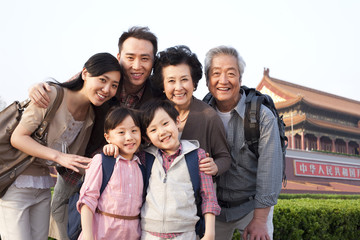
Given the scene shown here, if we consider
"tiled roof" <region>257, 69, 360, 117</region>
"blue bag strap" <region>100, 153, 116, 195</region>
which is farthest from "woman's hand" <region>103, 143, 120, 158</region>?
"tiled roof" <region>257, 69, 360, 117</region>

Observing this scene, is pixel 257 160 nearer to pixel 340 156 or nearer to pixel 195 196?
pixel 195 196

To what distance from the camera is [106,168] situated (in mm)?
1971

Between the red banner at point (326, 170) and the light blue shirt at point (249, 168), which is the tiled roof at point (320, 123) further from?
the light blue shirt at point (249, 168)

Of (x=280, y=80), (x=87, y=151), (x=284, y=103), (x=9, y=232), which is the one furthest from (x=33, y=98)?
(x=280, y=80)

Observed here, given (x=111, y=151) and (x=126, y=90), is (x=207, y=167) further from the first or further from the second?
(x=126, y=90)

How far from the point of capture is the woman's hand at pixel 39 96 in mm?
2164

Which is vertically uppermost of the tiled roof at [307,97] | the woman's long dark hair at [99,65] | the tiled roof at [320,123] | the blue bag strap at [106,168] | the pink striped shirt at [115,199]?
the tiled roof at [307,97]

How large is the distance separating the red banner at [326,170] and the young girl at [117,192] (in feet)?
48.3

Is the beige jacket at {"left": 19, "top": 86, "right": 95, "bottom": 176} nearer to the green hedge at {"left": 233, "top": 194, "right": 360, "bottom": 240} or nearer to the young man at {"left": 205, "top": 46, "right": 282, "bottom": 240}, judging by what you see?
the young man at {"left": 205, "top": 46, "right": 282, "bottom": 240}

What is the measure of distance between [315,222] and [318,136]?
19822mm

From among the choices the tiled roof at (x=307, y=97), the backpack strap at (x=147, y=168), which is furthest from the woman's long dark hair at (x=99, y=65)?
the tiled roof at (x=307, y=97)

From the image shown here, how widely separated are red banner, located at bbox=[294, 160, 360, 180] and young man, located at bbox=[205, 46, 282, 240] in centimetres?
1383

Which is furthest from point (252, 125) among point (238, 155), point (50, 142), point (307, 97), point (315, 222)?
point (307, 97)

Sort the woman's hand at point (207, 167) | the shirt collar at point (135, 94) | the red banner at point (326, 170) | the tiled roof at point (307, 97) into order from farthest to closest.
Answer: the tiled roof at point (307, 97) < the red banner at point (326, 170) < the shirt collar at point (135, 94) < the woman's hand at point (207, 167)
